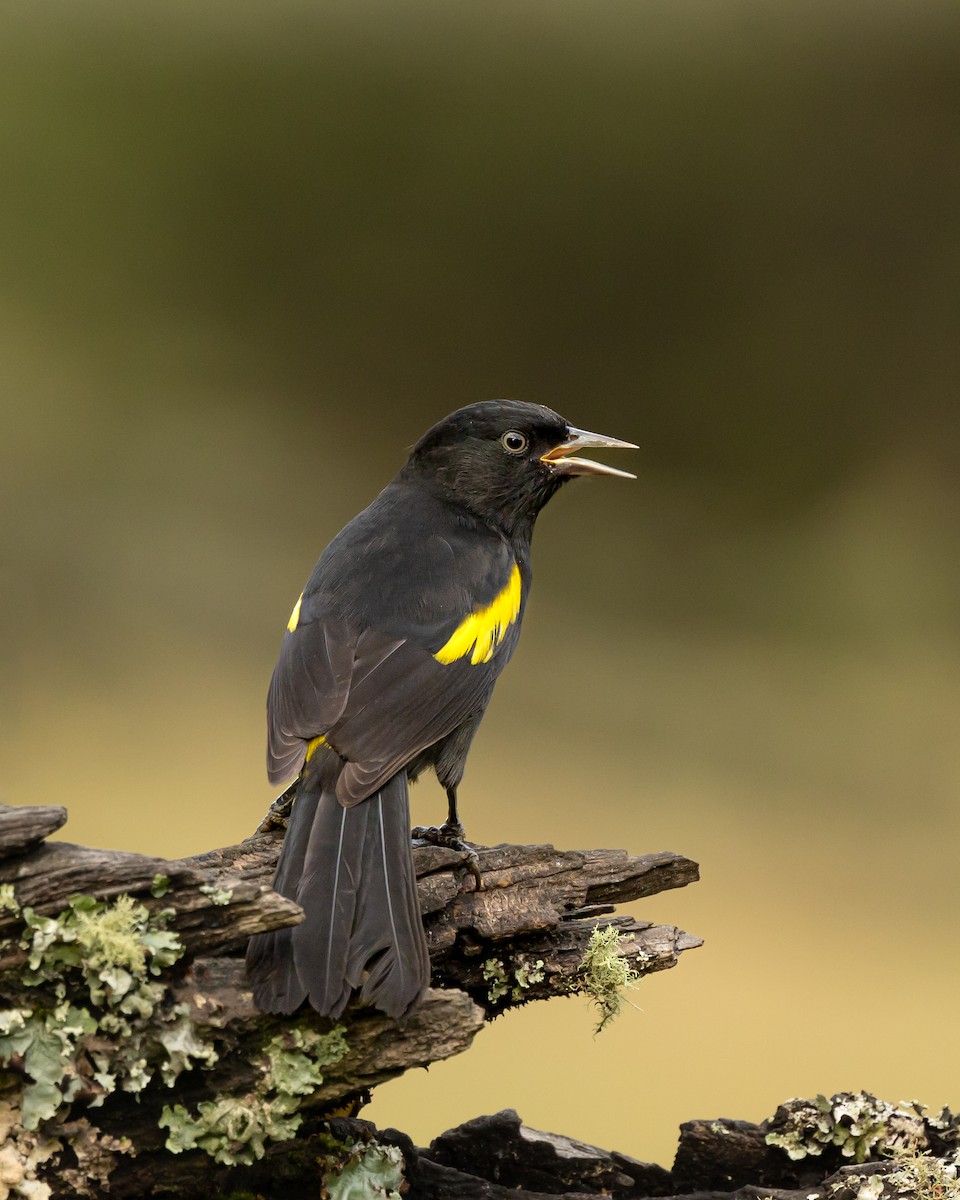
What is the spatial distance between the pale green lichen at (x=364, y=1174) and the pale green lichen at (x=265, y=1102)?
0.90 ft

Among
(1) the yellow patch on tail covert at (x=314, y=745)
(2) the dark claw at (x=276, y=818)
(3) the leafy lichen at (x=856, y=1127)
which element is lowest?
(3) the leafy lichen at (x=856, y=1127)

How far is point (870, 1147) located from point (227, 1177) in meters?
1.32

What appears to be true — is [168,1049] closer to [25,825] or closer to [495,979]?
[25,825]

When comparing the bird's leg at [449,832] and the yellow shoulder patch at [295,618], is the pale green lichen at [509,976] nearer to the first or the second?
the bird's leg at [449,832]

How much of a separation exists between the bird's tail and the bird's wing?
85 mm

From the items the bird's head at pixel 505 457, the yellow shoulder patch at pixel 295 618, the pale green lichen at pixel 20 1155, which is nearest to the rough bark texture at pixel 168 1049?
the pale green lichen at pixel 20 1155

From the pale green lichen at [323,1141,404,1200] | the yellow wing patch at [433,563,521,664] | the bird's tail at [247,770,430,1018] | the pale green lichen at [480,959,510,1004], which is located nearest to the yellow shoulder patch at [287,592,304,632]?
the yellow wing patch at [433,563,521,664]

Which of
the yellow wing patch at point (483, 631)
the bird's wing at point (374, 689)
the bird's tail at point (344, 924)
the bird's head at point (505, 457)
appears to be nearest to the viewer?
the bird's tail at point (344, 924)

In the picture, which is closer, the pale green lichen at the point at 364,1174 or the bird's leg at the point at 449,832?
the pale green lichen at the point at 364,1174

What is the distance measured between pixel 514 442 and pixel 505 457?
46 mm

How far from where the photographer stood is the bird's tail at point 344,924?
2.10 meters

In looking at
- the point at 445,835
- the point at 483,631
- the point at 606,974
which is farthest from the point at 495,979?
the point at 483,631

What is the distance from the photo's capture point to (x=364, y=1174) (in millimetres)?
2430

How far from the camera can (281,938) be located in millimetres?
2166
